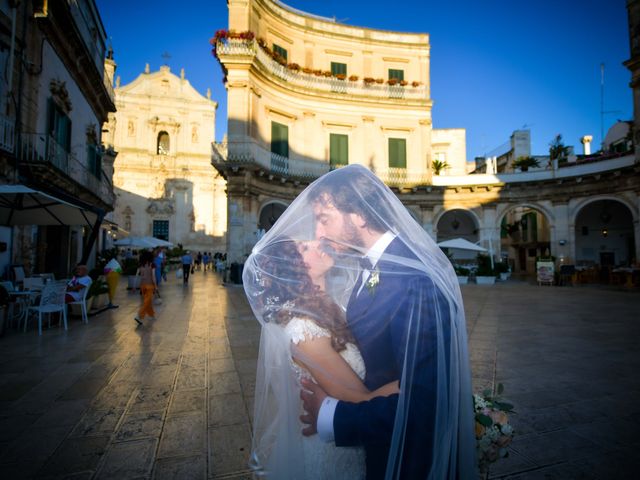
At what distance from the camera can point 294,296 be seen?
1.52 meters

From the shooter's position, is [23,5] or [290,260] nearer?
[290,260]

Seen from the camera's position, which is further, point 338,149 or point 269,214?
point 338,149

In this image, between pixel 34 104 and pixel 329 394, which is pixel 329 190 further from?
pixel 34 104

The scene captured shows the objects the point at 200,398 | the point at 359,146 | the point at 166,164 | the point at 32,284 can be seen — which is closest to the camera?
the point at 200,398

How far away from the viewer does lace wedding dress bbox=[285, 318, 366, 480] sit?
1438mm

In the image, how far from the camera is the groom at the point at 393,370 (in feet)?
4.17

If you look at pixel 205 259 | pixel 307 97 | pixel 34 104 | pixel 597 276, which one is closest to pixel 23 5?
pixel 34 104

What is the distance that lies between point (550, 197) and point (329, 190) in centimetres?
2214

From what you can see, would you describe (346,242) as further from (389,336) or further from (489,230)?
(489,230)

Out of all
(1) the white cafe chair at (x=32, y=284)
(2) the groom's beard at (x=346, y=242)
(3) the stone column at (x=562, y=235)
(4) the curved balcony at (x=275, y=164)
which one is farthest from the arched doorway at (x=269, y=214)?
(2) the groom's beard at (x=346, y=242)

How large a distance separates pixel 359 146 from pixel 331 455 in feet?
64.0

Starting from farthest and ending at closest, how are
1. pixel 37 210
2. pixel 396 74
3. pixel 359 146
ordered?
pixel 396 74 → pixel 359 146 → pixel 37 210

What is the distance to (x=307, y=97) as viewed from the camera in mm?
18625

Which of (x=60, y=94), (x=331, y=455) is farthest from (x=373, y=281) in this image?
(x=60, y=94)
